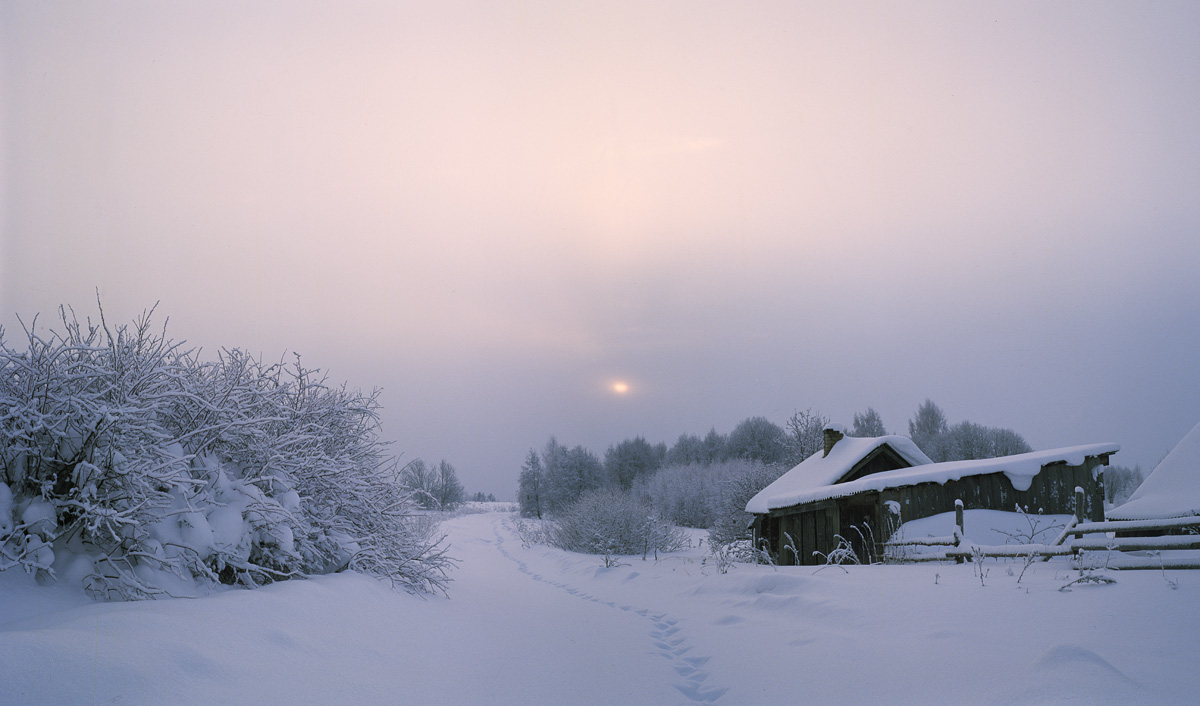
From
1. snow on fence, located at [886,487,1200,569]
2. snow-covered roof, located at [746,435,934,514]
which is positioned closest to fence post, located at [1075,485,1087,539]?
snow on fence, located at [886,487,1200,569]

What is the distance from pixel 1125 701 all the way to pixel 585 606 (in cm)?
787

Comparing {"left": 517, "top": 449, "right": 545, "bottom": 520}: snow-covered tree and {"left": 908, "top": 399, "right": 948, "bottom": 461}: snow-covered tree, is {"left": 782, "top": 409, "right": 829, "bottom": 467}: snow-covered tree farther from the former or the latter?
{"left": 517, "top": 449, "right": 545, "bottom": 520}: snow-covered tree

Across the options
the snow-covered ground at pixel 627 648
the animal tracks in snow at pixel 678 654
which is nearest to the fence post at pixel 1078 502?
the snow-covered ground at pixel 627 648

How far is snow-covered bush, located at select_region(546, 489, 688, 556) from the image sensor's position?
27562mm

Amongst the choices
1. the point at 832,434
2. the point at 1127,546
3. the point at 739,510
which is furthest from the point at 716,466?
the point at 1127,546

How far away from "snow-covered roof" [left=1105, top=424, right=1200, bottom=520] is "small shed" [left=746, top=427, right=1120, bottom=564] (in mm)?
3430

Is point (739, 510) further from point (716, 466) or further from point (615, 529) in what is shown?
point (716, 466)

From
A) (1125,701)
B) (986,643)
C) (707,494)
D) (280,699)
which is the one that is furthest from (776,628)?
(707,494)

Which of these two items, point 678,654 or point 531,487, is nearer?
point 678,654

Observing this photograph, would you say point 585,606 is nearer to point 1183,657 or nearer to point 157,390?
point 157,390

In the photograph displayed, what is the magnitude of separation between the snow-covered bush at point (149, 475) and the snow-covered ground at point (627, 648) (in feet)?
1.28

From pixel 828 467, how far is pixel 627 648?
1369 cm

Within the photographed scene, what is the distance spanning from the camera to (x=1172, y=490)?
7.71m

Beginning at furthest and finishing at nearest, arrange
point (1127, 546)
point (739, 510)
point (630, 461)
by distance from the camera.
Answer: point (630, 461) → point (739, 510) → point (1127, 546)
